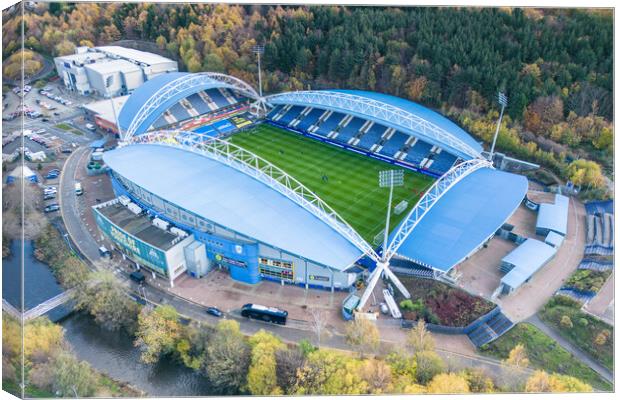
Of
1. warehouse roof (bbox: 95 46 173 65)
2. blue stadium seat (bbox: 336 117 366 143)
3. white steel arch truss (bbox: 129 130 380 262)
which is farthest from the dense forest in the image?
white steel arch truss (bbox: 129 130 380 262)

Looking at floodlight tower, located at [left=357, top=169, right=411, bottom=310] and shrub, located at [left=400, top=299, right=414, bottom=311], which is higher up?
floodlight tower, located at [left=357, top=169, right=411, bottom=310]

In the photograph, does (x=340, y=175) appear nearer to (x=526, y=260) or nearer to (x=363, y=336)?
(x=526, y=260)

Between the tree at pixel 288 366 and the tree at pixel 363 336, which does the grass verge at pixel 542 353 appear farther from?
the tree at pixel 288 366

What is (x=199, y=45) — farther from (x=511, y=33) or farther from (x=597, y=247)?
(x=597, y=247)

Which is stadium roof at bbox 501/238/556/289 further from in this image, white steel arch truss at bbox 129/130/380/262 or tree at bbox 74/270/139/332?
tree at bbox 74/270/139/332

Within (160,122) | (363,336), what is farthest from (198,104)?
(363,336)
